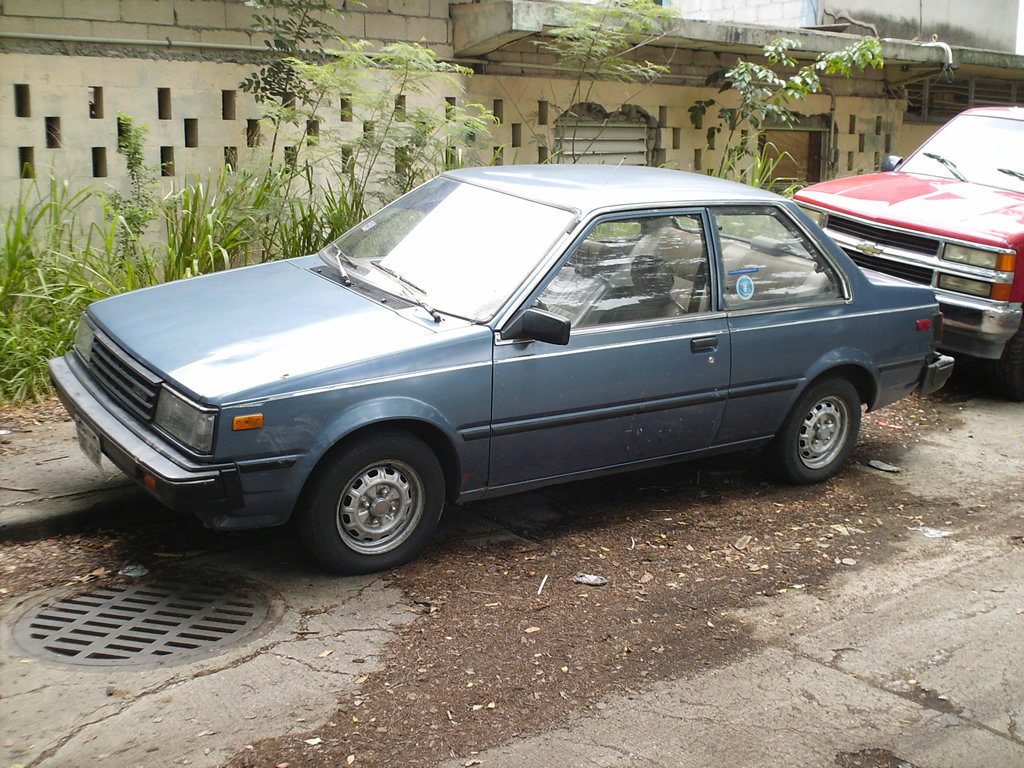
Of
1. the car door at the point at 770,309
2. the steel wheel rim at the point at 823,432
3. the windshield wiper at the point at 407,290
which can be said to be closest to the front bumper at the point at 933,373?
the steel wheel rim at the point at 823,432

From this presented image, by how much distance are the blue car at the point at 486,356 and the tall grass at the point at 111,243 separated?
1.75m

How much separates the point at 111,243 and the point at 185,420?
12.1ft

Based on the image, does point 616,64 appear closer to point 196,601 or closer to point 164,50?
point 164,50

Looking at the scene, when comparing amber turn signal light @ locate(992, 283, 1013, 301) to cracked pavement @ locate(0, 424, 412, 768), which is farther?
amber turn signal light @ locate(992, 283, 1013, 301)

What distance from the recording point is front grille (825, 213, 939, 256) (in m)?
8.11

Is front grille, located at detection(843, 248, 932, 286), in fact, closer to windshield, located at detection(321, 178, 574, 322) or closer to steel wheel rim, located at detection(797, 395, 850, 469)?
steel wheel rim, located at detection(797, 395, 850, 469)

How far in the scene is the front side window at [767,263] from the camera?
5570mm

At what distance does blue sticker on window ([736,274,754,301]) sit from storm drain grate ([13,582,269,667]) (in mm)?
2878

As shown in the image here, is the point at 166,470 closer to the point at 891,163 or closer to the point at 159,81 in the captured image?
the point at 159,81

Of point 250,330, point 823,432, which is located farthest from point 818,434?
point 250,330

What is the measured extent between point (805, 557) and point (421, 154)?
4.91 m

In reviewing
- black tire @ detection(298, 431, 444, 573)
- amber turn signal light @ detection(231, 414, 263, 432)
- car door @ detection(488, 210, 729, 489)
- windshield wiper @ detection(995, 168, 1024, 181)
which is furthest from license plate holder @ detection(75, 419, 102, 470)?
windshield wiper @ detection(995, 168, 1024, 181)

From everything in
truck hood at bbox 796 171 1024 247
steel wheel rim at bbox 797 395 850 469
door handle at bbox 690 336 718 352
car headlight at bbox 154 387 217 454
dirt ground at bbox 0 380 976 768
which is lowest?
dirt ground at bbox 0 380 976 768

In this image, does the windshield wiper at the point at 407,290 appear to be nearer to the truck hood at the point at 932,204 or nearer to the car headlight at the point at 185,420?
the car headlight at the point at 185,420
